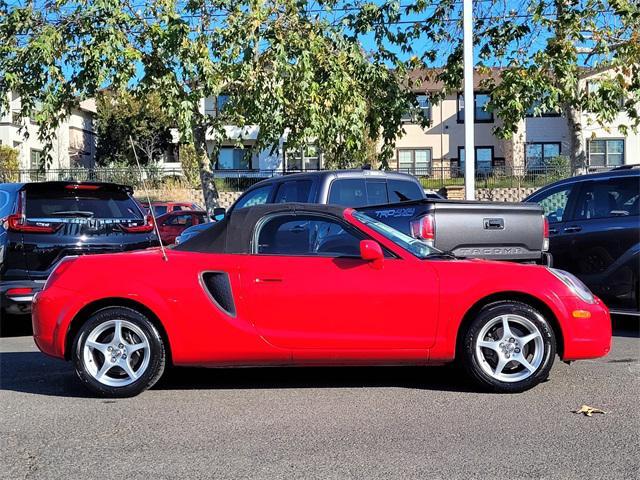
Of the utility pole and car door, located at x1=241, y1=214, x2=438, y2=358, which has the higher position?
the utility pole

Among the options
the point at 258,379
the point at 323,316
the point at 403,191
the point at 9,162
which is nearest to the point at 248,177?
the point at 9,162

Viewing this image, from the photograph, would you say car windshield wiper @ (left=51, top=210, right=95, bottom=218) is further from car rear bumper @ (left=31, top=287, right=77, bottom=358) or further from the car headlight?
the car headlight

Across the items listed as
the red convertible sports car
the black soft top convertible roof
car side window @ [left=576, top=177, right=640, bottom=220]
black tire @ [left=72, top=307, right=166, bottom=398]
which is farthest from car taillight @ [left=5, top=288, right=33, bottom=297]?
car side window @ [left=576, top=177, right=640, bottom=220]

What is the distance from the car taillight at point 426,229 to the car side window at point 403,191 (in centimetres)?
225

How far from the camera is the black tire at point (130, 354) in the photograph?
5750 millimetres

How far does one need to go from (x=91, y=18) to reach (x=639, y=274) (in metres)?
11.7

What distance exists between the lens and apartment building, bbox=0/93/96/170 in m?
38.8

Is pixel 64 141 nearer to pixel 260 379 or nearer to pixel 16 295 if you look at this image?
pixel 16 295

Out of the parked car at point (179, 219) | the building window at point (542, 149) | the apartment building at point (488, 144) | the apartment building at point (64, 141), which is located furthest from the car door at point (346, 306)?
the building window at point (542, 149)

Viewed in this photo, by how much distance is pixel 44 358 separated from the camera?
7.57m

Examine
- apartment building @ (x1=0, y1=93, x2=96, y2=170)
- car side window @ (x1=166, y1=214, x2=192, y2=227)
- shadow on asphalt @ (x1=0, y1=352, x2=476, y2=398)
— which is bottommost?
shadow on asphalt @ (x1=0, y1=352, x2=476, y2=398)

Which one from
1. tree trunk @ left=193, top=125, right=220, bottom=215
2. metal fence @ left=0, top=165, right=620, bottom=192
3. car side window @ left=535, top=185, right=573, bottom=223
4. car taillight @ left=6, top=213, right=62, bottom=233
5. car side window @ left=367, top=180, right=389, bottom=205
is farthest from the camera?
metal fence @ left=0, top=165, right=620, bottom=192

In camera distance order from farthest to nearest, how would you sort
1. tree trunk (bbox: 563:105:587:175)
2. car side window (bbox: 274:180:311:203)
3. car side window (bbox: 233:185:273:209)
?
1. tree trunk (bbox: 563:105:587:175)
2. car side window (bbox: 233:185:273:209)
3. car side window (bbox: 274:180:311:203)

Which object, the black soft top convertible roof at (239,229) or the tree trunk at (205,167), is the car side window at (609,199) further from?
the tree trunk at (205,167)
